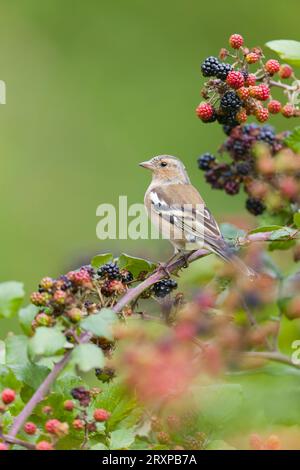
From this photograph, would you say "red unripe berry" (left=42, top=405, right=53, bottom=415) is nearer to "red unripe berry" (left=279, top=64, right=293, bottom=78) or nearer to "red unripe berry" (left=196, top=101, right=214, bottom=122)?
"red unripe berry" (left=196, top=101, right=214, bottom=122)

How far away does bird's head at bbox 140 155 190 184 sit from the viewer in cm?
377

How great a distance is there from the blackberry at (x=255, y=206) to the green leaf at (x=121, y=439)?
866mm

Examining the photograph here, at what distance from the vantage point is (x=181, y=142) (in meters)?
7.54

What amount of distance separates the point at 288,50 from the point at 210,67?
0.21 meters

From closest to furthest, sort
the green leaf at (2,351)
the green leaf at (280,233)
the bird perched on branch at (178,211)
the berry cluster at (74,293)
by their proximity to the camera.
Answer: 1. the berry cluster at (74,293)
2. the green leaf at (2,351)
3. the green leaf at (280,233)
4. the bird perched on branch at (178,211)

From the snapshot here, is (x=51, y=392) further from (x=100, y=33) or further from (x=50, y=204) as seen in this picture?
(x=100, y=33)

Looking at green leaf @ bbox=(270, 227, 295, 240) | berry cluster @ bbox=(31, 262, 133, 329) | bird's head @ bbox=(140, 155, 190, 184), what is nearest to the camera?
berry cluster @ bbox=(31, 262, 133, 329)

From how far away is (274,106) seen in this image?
2.32 m

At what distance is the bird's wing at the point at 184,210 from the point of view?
2.89 metres

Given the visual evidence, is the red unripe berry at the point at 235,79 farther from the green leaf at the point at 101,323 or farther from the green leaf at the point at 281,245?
the green leaf at the point at 101,323

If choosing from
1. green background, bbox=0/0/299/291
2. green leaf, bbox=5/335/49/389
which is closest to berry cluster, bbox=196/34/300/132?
green leaf, bbox=5/335/49/389

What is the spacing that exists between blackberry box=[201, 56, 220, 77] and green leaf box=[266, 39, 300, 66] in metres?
0.16

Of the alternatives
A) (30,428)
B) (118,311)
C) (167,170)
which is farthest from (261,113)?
(167,170)

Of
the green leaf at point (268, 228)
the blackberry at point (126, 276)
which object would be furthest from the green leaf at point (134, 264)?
the green leaf at point (268, 228)
